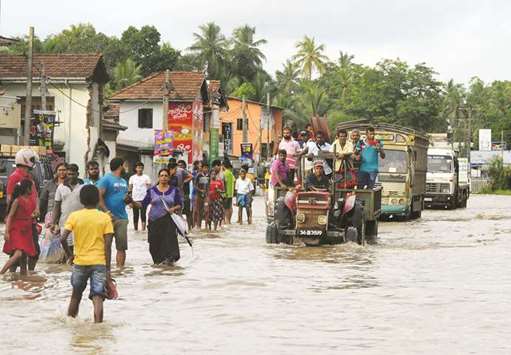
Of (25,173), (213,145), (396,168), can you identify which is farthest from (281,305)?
(213,145)

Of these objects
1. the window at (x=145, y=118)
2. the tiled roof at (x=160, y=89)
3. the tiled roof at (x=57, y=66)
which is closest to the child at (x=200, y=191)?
the tiled roof at (x=57, y=66)

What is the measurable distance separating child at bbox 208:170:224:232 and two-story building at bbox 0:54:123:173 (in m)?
29.9

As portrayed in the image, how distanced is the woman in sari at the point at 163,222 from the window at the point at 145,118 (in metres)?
53.8

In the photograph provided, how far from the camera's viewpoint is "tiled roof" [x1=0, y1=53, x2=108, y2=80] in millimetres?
57844

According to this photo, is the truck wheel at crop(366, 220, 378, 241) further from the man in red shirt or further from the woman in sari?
the man in red shirt

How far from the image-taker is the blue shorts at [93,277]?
11.3m

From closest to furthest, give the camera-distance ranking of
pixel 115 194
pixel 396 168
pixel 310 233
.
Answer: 1. pixel 115 194
2. pixel 310 233
3. pixel 396 168

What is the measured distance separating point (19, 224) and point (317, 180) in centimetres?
781

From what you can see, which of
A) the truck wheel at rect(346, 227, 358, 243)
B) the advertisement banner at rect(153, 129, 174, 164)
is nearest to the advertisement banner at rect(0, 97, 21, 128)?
the advertisement banner at rect(153, 129, 174, 164)

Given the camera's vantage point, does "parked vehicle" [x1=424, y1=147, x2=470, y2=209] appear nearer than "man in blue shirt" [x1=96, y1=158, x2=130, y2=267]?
No

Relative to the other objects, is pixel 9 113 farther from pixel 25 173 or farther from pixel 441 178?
pixel 25 173

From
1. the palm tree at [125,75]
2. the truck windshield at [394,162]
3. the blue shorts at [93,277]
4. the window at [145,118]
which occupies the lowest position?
the blue shorts at [93,277]

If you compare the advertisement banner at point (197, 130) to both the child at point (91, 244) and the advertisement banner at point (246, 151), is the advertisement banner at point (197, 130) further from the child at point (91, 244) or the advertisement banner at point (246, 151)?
the child at point (91, 244)

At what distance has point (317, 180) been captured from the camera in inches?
861
